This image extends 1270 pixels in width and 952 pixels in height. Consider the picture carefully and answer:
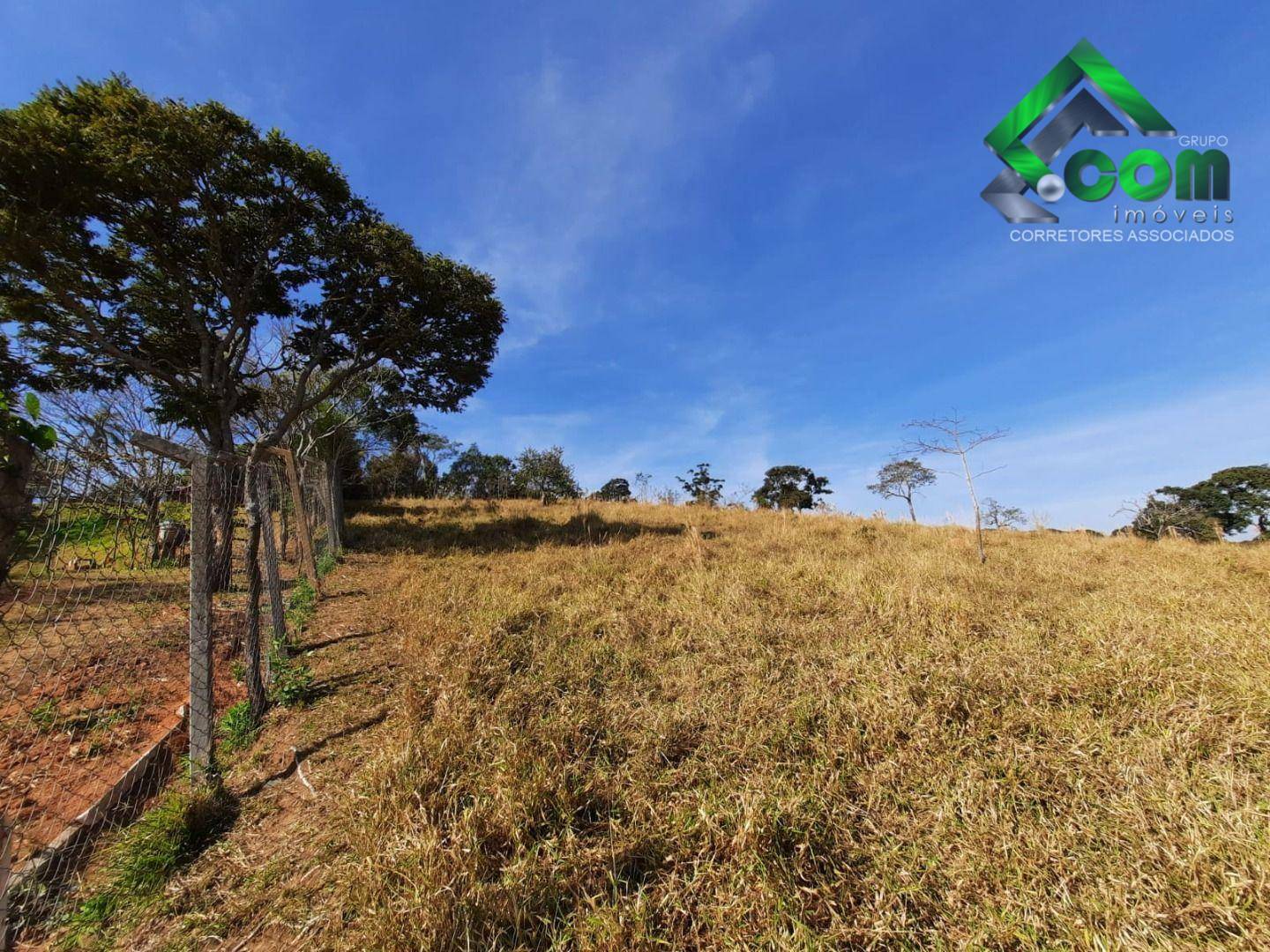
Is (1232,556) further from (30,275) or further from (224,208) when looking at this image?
(30,275)

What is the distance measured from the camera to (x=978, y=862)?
198cm

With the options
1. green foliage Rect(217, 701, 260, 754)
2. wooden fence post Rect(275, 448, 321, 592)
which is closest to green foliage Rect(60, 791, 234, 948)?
green foliage Rect(217, 701, 260, 754)

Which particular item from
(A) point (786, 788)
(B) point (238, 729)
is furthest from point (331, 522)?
(A) point (786, 788)

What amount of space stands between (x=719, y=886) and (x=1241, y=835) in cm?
235

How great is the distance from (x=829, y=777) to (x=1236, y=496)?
44081mm

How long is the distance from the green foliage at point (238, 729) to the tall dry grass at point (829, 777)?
1106 millimetres

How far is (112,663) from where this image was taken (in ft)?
14.1

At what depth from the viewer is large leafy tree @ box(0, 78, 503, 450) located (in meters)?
8.26

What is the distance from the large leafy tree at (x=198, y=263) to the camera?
325 inches

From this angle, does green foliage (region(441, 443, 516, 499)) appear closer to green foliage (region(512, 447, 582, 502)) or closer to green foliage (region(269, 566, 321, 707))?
green foliage (region(512, 447, 582, 502))

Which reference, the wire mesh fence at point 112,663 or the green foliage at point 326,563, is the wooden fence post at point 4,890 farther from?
the green foliage at point 326,563

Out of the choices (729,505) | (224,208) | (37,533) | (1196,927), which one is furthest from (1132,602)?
(224,208)

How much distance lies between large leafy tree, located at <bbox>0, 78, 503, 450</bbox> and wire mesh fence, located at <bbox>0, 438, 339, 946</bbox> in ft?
24.9

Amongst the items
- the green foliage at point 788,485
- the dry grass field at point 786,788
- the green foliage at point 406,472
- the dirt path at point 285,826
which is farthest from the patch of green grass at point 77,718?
the green foliage at point 788,485
